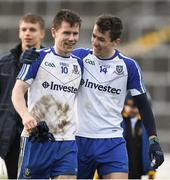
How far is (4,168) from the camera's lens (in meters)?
10.0

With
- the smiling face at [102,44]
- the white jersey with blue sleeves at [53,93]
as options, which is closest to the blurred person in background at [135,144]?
the smiling face at [102,44]

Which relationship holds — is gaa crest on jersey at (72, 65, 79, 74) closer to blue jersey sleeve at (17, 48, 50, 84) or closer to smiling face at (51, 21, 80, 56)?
smiling face at (51, 21, 80, 56)

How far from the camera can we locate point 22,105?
24.2 feet

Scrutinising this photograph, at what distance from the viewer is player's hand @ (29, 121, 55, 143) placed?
24.3ft

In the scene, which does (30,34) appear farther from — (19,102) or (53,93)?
(19,102)

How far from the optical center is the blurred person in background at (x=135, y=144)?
11.0m

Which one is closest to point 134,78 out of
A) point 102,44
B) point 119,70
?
point 119,70

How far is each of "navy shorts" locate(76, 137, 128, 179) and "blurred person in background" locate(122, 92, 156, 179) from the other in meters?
2.76

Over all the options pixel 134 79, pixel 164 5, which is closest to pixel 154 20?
pixel 164 5

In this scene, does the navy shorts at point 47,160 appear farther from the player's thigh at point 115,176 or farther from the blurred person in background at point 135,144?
the blurred person in background at point 135,144

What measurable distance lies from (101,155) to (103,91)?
1.74 ft

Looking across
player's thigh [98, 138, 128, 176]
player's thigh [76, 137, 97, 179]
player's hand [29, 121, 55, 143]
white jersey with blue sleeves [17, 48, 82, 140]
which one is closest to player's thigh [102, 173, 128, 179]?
player's thigh [98, 138, 128, 176]

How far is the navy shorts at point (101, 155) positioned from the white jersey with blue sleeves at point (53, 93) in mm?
316

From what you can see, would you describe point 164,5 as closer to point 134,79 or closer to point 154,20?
point 154,20
